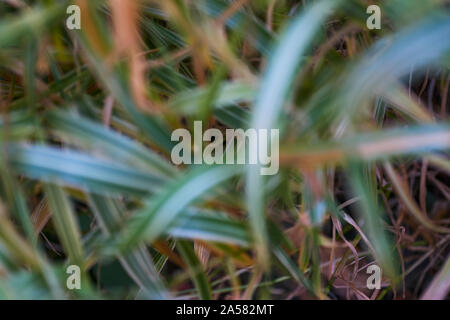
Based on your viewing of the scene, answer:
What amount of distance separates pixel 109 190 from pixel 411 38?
0.77 feet

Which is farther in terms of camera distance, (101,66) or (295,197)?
(295,197)

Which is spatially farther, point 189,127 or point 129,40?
point 189,127

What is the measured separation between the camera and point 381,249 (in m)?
0.38

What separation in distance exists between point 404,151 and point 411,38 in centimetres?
7

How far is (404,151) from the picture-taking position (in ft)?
1.16
